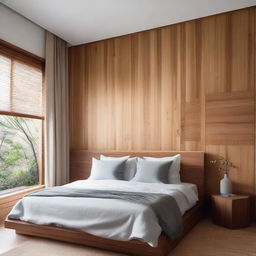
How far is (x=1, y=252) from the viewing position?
2674 mm

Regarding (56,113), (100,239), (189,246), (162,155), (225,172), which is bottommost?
(189,246)

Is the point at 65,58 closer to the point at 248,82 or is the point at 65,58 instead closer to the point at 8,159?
the point at 8,159

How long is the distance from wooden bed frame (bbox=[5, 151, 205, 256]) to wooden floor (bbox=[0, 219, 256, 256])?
2.6 inches

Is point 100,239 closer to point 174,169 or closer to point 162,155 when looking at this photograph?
point 174,169

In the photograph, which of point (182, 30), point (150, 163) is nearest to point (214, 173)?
point (150, 163)

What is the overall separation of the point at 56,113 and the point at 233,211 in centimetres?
321

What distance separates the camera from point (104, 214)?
269 centimetres

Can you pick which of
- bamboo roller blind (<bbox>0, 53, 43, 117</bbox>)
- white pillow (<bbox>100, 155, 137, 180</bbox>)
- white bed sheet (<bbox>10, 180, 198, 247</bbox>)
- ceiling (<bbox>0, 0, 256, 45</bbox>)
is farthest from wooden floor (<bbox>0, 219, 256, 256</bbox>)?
ceiling (<bbox>0, 0, 256, 45</bbox>)

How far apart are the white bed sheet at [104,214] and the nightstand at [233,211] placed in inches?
17.8

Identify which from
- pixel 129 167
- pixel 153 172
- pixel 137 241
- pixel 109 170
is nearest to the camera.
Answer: pixel 137 241

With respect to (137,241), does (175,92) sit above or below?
above

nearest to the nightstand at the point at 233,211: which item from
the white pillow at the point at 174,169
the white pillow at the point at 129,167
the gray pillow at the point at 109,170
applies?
the white pillow at the point at 174,169

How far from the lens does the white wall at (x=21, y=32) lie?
12.4 ft

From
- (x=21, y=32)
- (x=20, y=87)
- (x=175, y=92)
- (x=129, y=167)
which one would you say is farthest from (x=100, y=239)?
(x=21, y=32)
